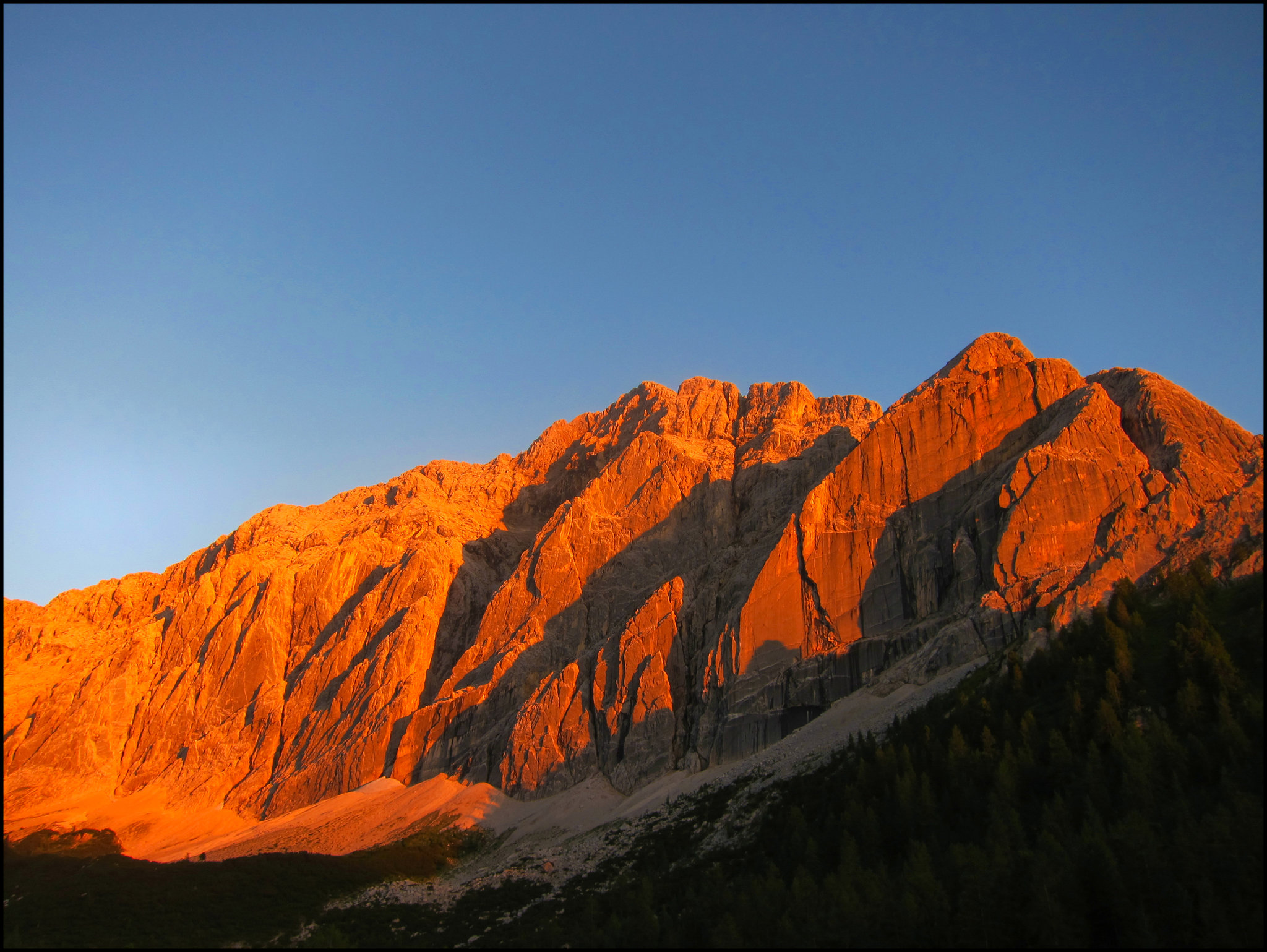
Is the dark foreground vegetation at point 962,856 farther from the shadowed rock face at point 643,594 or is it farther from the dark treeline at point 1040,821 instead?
the shadowed rock face at point 643,594

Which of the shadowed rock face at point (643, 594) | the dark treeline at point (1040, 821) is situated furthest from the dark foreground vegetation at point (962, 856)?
the shadowed rock face at point (643, 594)

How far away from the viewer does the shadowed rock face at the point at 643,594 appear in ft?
346

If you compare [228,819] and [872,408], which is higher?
[872,408]

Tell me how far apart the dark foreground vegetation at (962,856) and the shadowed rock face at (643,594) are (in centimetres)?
1538

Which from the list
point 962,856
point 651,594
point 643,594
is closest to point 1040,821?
point 962,856

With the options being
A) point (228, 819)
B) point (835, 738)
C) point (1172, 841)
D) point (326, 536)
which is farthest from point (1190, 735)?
point (326, 536)

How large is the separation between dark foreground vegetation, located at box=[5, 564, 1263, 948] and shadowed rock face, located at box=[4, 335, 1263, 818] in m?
15.4

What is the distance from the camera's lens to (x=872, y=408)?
186000 millimetres

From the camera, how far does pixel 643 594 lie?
471 ft

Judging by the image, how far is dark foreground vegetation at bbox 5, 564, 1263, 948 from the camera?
50.4 meters

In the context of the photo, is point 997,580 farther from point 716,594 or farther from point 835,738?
point 716,594

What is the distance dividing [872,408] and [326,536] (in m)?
116

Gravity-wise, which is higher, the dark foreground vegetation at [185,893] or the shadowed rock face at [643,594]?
the shadowed rock face at [643,594]

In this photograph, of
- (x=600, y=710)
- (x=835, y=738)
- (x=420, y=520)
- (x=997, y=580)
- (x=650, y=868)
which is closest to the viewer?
(x=650, y=868)
